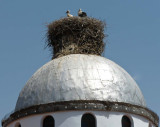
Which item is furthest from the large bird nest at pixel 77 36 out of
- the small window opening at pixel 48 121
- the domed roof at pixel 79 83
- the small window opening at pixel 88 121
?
the small window opening at pixel 88 121

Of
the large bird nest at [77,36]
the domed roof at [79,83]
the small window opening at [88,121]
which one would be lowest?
the small window opening at [88,121]

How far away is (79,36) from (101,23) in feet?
4.94

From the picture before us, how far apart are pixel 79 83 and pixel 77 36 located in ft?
12.3

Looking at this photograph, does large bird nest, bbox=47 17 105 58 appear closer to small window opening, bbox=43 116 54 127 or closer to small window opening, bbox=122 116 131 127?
small window opening, bbox=43 116 54 127

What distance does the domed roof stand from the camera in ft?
86.0

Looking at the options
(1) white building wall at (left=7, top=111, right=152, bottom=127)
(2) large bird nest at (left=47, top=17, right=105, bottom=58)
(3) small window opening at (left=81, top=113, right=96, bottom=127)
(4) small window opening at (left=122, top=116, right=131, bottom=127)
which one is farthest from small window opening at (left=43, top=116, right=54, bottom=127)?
(2) large bird nest at (left=47, top=17, right=105, bottom=58)

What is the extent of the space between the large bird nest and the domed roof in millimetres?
908

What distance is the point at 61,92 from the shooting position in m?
26.3

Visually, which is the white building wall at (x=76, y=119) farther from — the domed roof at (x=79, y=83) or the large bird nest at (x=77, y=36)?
the large bird nest at (x=77, y=36)

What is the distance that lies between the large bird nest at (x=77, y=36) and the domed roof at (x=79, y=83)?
0.91 meters

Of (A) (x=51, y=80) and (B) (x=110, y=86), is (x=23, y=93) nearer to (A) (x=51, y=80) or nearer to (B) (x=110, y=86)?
(A) (x=51, y=80)

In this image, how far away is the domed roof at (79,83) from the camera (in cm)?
2622

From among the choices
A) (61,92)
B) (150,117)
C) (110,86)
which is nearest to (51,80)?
(61,92)

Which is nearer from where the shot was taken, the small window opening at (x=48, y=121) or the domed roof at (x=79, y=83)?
the small window opening at (x=48, y=121)
